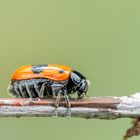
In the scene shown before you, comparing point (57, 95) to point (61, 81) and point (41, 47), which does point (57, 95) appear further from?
point (41, 47)

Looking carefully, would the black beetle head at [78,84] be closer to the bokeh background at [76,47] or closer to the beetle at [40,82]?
the beetle at [40,82]

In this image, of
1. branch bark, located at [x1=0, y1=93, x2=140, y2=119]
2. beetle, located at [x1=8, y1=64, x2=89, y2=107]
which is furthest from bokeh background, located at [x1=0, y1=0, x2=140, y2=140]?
branch bark, located at [x1=0, y1=93, x2=140, y2=119]

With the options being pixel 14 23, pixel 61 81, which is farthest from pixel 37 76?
pixel 14 23

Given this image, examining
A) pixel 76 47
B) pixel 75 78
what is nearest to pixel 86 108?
pixel 75 78

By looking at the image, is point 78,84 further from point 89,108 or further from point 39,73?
point 89,108

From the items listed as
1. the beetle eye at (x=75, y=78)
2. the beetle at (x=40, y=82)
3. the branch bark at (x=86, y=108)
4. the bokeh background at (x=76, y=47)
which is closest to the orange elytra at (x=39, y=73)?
the beetle at (x=40, y=82)

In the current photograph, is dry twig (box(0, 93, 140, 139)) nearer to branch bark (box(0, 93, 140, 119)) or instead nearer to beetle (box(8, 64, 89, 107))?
branch bark (box(0, 93, 140, 119))
